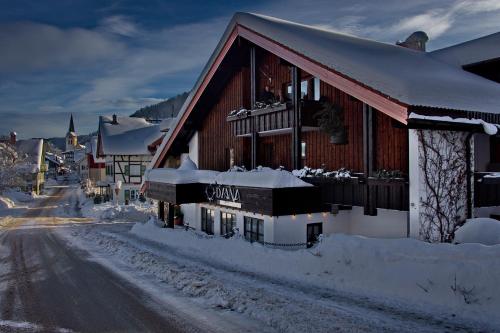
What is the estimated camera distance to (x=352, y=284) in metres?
11.0

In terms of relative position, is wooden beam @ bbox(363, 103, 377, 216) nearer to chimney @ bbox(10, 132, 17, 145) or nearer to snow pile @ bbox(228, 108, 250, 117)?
snow pile @ bbox(228, 108, 250, 117)

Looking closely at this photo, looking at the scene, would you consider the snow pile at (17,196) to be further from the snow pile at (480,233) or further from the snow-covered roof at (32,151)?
the snow pile at (480,233)

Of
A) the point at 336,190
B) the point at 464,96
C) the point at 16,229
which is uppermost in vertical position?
the point at 464,96

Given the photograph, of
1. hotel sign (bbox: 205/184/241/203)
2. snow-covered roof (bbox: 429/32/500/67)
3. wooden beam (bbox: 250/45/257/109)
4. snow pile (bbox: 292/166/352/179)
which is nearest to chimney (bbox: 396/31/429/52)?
snow-covered roof (bbox: 429/32/500/67)

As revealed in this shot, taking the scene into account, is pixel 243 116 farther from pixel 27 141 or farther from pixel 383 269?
pixel 27 141

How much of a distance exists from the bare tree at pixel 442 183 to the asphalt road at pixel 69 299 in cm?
830

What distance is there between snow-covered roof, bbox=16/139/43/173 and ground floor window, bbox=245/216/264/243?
196ft

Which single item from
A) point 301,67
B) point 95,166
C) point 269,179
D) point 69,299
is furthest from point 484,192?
point 95,166

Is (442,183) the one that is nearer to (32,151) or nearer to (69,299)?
(69,299)

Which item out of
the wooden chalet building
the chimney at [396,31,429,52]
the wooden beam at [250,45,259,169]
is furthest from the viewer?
the chimney at [396,31,429,52]

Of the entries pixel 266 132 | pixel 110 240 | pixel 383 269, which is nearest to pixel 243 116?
pixel 266 132

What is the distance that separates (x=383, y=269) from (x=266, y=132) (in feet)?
34.9

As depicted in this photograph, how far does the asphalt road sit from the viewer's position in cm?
950

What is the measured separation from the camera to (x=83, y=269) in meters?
15.7
